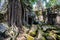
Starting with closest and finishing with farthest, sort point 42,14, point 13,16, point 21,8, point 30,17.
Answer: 1. point 13,16
2. point 21,8
3. point 30,17
4. point 42,14

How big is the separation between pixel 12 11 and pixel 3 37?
205 cm

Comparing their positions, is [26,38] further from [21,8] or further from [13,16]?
[21,8]

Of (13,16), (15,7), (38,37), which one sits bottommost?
(38,37)

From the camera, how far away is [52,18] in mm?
13477

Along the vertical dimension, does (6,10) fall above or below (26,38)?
above

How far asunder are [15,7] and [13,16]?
64 cm

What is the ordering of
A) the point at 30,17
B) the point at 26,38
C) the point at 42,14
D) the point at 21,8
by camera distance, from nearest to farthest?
1. the point at 26,38
2. the point at 21,8
3. the point at 30,17
4. the point at 42,14

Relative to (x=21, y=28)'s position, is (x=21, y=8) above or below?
above

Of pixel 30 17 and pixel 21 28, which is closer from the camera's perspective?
pixel 21 28

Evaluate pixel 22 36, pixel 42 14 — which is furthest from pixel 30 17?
pixel 22 36

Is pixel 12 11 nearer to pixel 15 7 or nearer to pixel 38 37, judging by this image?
pixel 15 7

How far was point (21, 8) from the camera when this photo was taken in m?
9.54

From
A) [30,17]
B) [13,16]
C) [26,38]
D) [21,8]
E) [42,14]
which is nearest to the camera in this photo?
[26,38]

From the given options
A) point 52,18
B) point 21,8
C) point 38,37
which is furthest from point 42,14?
point 38,37
